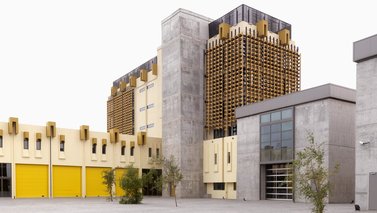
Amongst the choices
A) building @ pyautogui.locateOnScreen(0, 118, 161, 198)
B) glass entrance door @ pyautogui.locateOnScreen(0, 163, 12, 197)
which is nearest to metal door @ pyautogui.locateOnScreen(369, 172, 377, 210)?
building @ pyautogui.locateOnScreen(0, 118, 161, 198)

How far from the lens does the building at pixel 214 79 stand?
49750 mm

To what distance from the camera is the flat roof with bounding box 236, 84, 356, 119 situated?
115ft

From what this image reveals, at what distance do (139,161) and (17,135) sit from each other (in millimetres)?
16413

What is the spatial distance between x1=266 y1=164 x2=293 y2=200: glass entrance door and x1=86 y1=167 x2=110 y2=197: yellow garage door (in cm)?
2221

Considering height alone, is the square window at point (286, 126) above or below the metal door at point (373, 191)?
above

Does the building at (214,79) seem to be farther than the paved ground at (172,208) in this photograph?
Yes

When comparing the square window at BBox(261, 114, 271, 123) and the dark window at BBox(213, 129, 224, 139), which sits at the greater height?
the square window at BBox(261, 114, 271, 123)

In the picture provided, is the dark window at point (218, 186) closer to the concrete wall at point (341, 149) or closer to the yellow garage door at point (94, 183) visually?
the yellow garage door at point (94, 183)

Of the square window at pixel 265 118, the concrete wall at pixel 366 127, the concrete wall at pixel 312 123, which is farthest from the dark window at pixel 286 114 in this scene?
the concrete wall at pixel 366 127

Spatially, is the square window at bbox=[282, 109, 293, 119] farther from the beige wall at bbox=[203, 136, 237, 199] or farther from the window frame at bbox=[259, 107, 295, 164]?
the beige wall at bbox=[203, 136, 237, 199]

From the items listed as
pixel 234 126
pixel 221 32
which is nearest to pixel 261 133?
pixel 234 126

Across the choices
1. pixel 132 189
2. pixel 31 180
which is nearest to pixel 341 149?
pixel 132 189

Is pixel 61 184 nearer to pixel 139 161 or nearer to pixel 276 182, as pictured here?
pixel 139 161

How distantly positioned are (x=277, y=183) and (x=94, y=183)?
24971 mm
